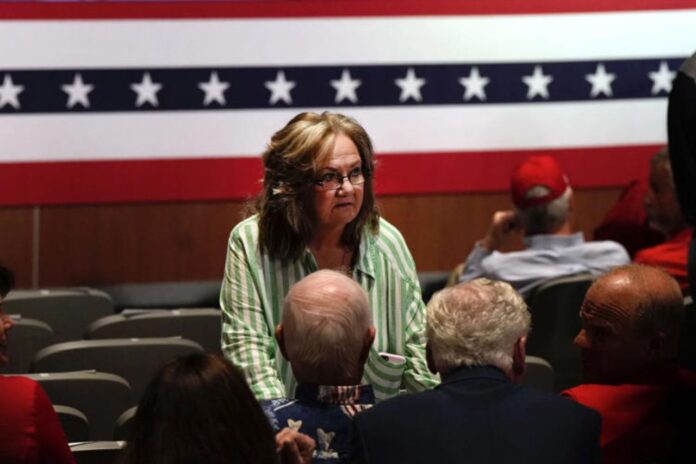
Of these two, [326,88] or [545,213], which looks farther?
[326,88]

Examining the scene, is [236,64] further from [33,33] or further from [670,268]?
[670,268]

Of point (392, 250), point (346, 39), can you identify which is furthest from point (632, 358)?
point (346, 39)

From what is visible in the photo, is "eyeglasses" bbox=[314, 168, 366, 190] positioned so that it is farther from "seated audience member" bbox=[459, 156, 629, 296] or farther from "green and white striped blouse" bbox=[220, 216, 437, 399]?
"seated audience member" bbox=[459, 156, 629, 296]

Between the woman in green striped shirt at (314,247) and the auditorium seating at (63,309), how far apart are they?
2.26 meters

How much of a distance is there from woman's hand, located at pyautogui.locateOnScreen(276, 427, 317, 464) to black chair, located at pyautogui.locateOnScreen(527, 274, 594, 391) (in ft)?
8.44

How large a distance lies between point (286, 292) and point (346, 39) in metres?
3.72

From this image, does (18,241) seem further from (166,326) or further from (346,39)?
(166,326)

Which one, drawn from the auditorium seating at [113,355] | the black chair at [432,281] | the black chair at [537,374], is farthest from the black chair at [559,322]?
the black chair at [432,281]

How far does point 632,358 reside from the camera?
328 cm

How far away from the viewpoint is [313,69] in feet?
23.1

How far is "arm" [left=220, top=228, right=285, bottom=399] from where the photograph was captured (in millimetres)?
3355

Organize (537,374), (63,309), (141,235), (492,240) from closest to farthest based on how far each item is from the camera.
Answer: (537,374), (63,309), (492,240), (141,235)

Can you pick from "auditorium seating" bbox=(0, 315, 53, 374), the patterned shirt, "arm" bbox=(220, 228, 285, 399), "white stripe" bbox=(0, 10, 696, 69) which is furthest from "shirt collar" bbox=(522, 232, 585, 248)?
the patterned shirt

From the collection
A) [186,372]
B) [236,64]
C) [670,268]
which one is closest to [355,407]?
[186,372]
